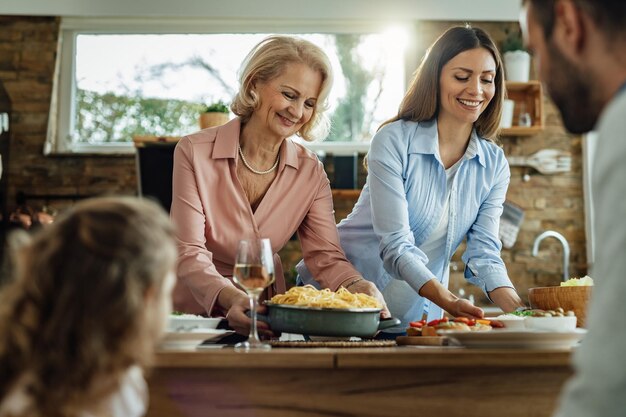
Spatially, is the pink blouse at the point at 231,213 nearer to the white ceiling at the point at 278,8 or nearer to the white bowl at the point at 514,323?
the white bowl at the point at 514,323

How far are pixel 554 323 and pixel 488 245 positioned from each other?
3.18 ft

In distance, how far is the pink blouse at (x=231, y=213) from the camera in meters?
2.38

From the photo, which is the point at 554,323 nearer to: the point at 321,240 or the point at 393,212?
the point at 393,212

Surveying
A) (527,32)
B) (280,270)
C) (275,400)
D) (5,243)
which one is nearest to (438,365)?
(275,400)

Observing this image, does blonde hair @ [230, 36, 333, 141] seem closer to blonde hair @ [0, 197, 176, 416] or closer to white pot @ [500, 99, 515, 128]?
blonde hair @ [0, 197, 176, 416]

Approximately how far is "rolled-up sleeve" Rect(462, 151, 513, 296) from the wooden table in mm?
999

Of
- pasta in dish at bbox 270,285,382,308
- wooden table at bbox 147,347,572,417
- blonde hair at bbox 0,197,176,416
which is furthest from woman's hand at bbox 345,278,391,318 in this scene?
blonde hair at bbox 0,197,176,416

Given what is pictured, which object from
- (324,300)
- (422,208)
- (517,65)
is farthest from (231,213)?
(517,65)

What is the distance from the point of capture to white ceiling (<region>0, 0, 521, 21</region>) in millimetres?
5152

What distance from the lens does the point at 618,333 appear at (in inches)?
35.1

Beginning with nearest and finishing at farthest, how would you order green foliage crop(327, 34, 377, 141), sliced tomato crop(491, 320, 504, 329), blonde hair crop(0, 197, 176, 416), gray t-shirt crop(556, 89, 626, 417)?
1. gray t-shirt crop(556, 89, 626, 417)
2. blonde hair crop(0, 197, 176, 416)
3. sliced tomato crop(491, 320, 504, 329)
4. green foliage crop(327, 34, 377, 141)

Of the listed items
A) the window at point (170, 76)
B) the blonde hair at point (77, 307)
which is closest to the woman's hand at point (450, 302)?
the blonde hair at point (77, 307)

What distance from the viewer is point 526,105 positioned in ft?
17.9

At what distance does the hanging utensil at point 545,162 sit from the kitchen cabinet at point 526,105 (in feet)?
0.50
